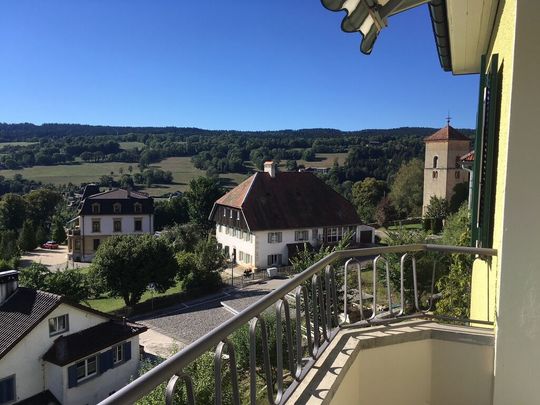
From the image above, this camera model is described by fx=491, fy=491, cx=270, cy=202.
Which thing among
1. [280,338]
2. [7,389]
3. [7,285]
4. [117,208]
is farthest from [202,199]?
[280,338]

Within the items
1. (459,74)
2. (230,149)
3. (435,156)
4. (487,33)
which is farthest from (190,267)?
(230,149)

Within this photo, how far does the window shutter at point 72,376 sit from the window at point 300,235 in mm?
25150

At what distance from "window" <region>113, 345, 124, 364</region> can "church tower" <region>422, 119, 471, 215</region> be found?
135 ft

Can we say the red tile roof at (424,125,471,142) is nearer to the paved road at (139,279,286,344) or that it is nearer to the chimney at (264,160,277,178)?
the chimney at (264,160,277,178)

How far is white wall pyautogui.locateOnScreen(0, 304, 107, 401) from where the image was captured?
15836 mm

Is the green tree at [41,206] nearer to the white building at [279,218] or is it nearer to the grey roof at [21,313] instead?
the white building at [279,218]

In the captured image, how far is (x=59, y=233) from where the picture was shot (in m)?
58.8

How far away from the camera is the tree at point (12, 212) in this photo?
206 feet

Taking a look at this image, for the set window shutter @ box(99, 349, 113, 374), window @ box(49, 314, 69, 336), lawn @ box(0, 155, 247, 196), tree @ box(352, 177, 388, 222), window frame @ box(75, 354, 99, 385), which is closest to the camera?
window frame @ box(75, 354, 99, 385)

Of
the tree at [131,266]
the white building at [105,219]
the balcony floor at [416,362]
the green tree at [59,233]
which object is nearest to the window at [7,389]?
the tree at [131,266]

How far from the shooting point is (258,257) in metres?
38.5

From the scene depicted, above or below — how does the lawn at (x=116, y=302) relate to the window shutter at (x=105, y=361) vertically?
below

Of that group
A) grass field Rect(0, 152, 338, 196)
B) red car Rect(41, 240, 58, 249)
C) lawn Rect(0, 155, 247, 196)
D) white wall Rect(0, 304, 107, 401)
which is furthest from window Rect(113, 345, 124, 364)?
grass field Rect(0, 152, 338, 196)

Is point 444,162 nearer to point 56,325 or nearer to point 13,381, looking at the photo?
point 56,325
